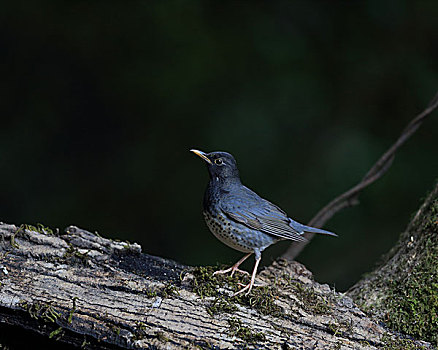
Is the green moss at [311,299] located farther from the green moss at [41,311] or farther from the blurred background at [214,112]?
the blurred background at [214,112]

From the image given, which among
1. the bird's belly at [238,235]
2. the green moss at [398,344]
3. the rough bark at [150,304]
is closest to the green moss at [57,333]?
the rough bark at [150,304]

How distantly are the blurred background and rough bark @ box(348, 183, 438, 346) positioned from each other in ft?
5.47

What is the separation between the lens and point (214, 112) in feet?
15.9

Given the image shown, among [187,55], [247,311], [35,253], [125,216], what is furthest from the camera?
[125,216]

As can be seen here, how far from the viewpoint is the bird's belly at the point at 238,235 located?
294 cm

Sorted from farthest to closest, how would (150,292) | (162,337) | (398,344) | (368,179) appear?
(368,179) → (150,292) → (398,344) → (162,337)

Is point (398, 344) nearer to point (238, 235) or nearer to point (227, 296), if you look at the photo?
point (227, 296)

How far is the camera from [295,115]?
489 cm

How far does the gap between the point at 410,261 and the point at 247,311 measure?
41.7 inches

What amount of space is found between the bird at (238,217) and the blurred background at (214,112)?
5.62 ft

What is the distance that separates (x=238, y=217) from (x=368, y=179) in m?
1.20

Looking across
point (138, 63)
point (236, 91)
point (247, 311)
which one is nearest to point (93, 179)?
point (138, 63)

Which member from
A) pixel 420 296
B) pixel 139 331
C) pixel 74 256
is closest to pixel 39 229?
pixel 74 256

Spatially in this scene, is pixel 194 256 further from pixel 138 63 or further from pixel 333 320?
pixel 333 320
